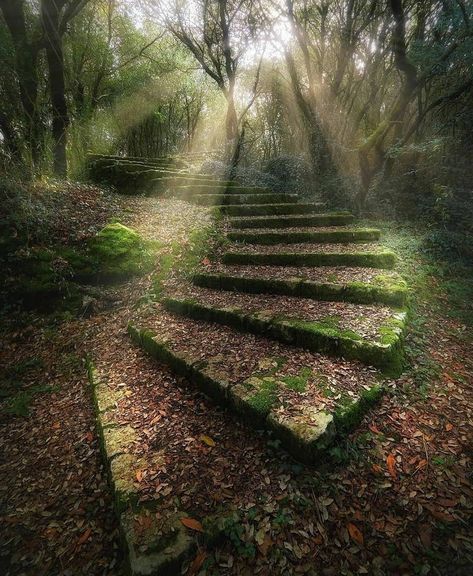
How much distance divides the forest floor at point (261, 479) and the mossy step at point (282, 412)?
0.33 feet

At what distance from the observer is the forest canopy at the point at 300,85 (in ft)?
21.2

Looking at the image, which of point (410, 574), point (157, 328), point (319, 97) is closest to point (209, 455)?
point (410, 574)

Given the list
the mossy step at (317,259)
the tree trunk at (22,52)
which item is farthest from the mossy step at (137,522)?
the tree trunk at (22,52)

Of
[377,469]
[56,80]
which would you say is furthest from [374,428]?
[56,80]

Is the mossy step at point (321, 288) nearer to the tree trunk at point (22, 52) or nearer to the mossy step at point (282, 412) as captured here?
the mossy step at point (282, 412)

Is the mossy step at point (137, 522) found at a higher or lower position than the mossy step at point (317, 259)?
lower

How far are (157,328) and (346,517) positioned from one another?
2.88 metres

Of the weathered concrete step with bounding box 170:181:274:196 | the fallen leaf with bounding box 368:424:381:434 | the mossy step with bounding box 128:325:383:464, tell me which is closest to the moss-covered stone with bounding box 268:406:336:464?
the mossy step with bounding box 128:325:383:464

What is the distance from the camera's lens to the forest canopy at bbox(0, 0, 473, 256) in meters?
6.45

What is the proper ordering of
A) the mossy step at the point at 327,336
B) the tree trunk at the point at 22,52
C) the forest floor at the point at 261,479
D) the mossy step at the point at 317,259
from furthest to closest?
the tree trunk at the point at 22,52 < the mossy step at the point at 317,259 < the mossy step at the point at 327,336 < the forest floor at the point at 261,479

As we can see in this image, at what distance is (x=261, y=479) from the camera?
2178 millimetres

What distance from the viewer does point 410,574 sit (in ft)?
5.62

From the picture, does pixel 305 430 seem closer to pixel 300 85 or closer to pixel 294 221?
pixel 294 221

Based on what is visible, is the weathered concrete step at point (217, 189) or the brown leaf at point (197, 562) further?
the weathered concrete step at point (217, 189)
